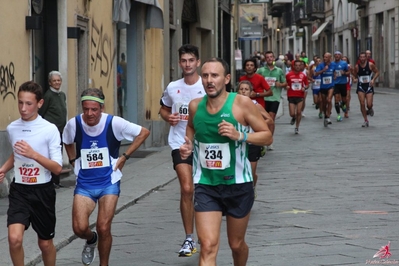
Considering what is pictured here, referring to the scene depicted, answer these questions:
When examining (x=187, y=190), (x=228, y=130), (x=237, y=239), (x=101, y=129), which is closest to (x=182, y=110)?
(x=187, y=190)

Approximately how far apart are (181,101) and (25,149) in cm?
238

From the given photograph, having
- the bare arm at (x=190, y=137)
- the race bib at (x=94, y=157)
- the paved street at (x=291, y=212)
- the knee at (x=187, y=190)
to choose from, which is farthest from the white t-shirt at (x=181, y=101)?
the bare arm at (x=190, y=137)

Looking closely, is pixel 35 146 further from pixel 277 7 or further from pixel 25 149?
pixel 277 7

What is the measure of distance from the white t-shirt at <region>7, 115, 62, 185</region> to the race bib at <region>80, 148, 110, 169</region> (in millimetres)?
482

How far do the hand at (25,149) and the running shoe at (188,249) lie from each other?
183cm

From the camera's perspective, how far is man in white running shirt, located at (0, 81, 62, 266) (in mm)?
6520

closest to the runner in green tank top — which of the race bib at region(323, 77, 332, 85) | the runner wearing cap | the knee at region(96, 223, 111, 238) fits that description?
the knee at region(96, 223, 111, 238)

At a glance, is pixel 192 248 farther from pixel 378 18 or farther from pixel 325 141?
pixel 378 18

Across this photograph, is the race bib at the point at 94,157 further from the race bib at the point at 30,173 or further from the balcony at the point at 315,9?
the balcony at the point at 315,9

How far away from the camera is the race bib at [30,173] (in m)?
6.60

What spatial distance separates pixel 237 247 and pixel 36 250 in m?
2.39

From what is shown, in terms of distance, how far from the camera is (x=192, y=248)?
309 inches

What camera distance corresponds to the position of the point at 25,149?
6.39 m

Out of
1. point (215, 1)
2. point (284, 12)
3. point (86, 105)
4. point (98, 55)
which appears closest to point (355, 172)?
point (98, 55)
